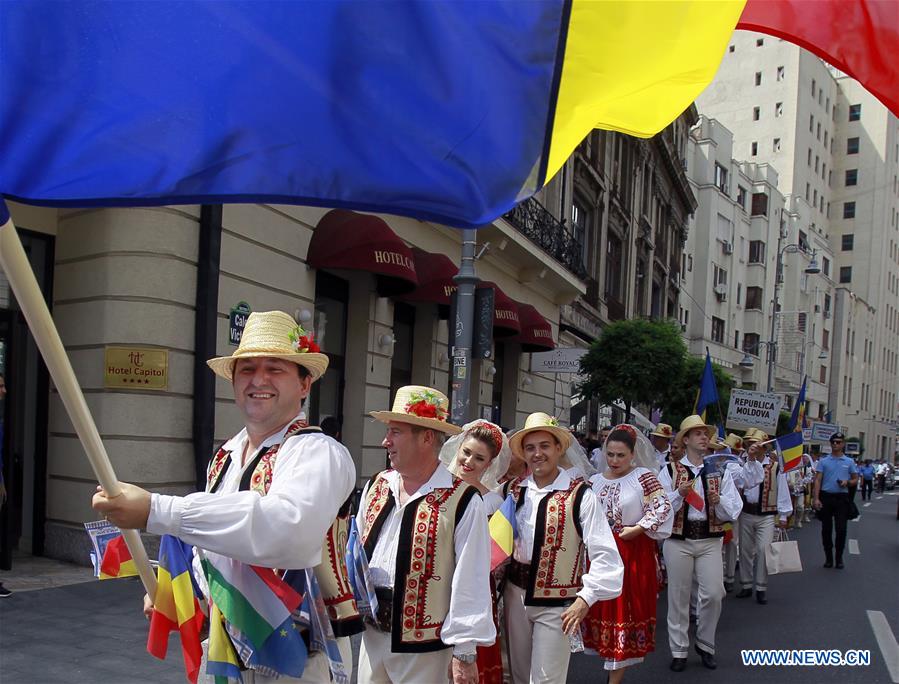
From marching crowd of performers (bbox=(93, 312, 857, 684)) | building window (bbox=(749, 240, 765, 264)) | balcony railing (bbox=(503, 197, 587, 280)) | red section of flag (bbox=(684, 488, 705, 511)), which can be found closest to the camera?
marching crowd of performers (bbox=(93, 312, 857, 684))

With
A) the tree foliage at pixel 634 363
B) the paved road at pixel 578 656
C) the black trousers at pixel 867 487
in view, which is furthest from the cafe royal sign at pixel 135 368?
the black trousers at pixel 867 487

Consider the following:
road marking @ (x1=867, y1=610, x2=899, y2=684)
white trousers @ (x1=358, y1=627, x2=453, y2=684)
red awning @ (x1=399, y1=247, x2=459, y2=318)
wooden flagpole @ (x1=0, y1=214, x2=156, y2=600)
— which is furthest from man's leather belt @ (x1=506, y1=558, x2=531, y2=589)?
red awning @ (x1=399, y1=247, x2=459, y2=318)

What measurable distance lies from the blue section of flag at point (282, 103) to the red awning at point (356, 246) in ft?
29.8

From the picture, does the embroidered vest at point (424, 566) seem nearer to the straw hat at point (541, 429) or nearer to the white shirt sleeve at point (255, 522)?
the white shirt sleeve at point (255, 522)

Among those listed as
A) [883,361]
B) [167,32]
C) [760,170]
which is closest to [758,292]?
[760,170]

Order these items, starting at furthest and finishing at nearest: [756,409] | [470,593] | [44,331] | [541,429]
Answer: [756,409]
[541,429]
[470,593]
[44,331]

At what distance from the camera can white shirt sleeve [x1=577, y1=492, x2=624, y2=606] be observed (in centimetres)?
491

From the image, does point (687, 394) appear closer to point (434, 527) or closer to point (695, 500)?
point (695, 500)

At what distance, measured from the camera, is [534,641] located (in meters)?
5.09

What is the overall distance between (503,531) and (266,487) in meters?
2.72

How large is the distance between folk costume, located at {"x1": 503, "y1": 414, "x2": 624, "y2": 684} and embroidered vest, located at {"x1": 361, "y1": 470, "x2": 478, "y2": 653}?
137 centimetres

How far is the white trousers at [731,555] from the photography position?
11984mm

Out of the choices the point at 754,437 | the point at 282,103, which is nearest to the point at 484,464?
the point at 282,103

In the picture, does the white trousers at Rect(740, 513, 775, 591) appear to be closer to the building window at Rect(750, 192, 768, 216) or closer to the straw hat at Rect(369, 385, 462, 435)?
the straw hat at Rect(369, 385, 462, 435)
